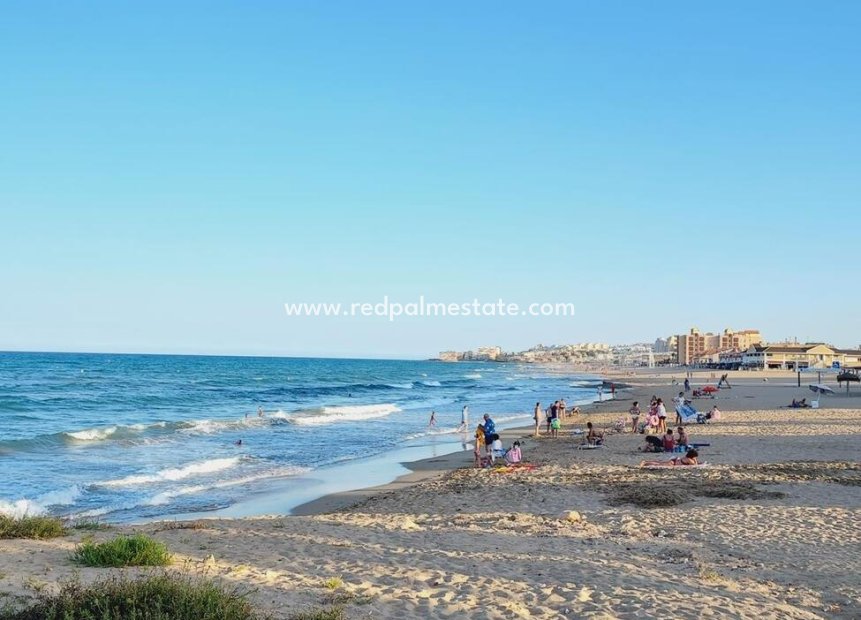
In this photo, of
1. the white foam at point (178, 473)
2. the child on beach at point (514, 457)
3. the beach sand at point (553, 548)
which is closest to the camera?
the beach sand at point (553, 548)

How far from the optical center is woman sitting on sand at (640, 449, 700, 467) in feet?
49.6

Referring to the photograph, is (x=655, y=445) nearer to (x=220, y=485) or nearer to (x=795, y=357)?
(x=220, y=485)

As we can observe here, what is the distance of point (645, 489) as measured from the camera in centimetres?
1262

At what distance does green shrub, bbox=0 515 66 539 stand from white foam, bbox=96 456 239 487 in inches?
291

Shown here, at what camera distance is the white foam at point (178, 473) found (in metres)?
16.6

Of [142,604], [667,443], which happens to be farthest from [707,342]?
[142,604]

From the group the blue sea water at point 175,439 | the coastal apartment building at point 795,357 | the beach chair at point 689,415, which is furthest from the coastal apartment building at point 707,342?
the beach chair at point 689,415

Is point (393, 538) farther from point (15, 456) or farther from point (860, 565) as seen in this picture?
point (15, 456)

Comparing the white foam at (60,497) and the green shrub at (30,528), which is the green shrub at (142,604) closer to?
the green shrub at (30,528)

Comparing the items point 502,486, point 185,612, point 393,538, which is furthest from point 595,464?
point 185,612

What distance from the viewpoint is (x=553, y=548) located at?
8375 mm

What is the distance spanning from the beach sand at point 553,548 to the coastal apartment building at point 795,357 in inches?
3877

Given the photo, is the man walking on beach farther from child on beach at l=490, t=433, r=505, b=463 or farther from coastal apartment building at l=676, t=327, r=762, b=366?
coastal apartment building at l=676, t=327, r=762, b=366

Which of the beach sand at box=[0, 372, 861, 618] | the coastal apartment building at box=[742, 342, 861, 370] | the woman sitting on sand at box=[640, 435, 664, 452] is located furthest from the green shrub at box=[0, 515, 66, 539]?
the coastal apartment building at box=[742, 342, 861, 370]
